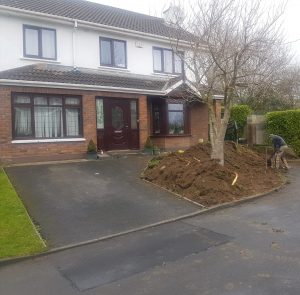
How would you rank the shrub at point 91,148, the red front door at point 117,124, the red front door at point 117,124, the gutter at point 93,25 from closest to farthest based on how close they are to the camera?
the gutter at point 93,25, the shrub at point 91,148, the red front door at point 117,124, the red front door at point 117,124

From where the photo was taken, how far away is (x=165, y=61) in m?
20.0

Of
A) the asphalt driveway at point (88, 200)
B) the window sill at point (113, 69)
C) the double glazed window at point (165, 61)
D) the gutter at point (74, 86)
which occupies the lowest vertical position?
the asphalt driveway at point (88, 200)

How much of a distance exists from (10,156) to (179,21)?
7.51 meters

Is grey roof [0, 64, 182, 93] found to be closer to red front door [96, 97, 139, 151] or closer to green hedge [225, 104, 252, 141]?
red front door [96, 97, 139, 151]

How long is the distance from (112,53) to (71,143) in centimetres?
531

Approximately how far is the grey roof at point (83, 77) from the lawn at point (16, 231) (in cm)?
613

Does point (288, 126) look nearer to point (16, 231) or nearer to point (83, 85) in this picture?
point (83, 85)

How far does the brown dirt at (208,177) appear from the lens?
32.0 feet

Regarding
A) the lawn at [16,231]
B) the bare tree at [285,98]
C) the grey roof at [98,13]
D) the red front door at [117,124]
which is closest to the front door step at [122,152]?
the red front door at [117,124]

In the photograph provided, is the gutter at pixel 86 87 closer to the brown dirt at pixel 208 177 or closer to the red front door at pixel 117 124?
the red front door at pixel 117 124

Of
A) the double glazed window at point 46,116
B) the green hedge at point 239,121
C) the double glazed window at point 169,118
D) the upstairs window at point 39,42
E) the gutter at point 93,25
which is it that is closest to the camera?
the double glazed window at point 46,116

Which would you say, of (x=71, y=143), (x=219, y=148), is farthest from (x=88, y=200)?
(x=71, y=143)

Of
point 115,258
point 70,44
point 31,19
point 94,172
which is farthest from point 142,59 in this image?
point 115,258

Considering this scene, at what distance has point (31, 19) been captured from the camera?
15.8m
